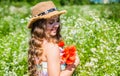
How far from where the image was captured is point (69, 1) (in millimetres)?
35875

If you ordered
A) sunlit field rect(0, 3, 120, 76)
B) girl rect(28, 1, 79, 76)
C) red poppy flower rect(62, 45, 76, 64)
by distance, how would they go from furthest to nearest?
sunlit field rect(0, 3, 120, 76) < red poppy flower rect(62, 45, 76, 64) < girl rect(28, 1, 79, 76)

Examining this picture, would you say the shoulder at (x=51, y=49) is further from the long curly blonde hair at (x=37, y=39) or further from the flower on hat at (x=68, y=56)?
the flower on hat at (x=68, y=56)

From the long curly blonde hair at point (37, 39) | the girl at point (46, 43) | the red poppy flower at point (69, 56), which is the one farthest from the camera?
the red poppy flower at point (69, 56)

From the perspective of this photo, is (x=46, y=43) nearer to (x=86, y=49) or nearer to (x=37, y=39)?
(x=37, y=39)

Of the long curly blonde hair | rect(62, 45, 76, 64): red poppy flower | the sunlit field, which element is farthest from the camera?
the sunlit field

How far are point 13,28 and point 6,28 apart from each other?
0.61 feet

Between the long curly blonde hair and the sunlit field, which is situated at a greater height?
the long curly blonde hair

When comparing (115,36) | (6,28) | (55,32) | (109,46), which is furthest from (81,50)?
(6,28)

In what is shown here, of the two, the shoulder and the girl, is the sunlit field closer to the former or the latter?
the girl

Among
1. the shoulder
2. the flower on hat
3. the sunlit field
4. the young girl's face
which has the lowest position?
the sunlit field

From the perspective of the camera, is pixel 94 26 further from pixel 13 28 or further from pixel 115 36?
pixel 13 28

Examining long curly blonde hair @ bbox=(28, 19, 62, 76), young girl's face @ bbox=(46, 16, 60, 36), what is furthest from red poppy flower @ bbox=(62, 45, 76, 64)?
young girl's face @ bbox=(46, 16, 60, 36)

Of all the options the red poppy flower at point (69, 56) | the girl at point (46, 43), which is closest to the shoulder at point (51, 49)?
the girl at point (46, 43)

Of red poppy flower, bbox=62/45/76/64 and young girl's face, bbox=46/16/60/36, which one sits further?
red poppy flower, bbox=62/45/76/64
